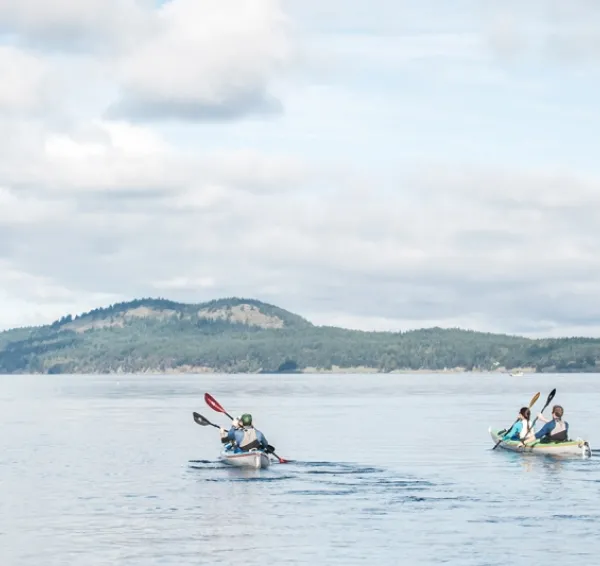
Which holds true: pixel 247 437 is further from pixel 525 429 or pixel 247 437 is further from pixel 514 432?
pixel 514 432

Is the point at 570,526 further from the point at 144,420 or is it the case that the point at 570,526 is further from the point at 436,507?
the point at 144,420

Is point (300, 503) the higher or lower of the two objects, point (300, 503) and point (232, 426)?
the lower

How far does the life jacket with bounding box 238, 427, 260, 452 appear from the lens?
2314 inches

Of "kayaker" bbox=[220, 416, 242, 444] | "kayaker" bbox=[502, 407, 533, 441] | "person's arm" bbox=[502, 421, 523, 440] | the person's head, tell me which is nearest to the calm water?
"kayaker" bbox=[502, 407, 533, 441]

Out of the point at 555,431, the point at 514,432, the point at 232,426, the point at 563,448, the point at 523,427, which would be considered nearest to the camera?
the point at 232,426

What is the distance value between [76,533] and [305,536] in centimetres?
759

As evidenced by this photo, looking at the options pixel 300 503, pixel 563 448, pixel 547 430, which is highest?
pixel 547 430

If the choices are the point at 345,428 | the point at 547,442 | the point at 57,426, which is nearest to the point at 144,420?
the point at 57,426

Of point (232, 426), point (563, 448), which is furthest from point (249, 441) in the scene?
point (563, 448)

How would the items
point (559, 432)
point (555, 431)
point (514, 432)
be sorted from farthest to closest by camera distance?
point (514, 432), point (555, 431), point (559, 432)

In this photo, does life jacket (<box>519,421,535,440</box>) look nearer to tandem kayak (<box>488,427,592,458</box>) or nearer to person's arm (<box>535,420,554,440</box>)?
tandem kayak (<box>488,427,592,458</box>)

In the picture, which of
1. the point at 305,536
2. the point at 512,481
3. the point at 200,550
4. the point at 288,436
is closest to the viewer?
the point at 200,550

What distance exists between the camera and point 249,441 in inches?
2314

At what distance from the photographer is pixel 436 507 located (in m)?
44.8
